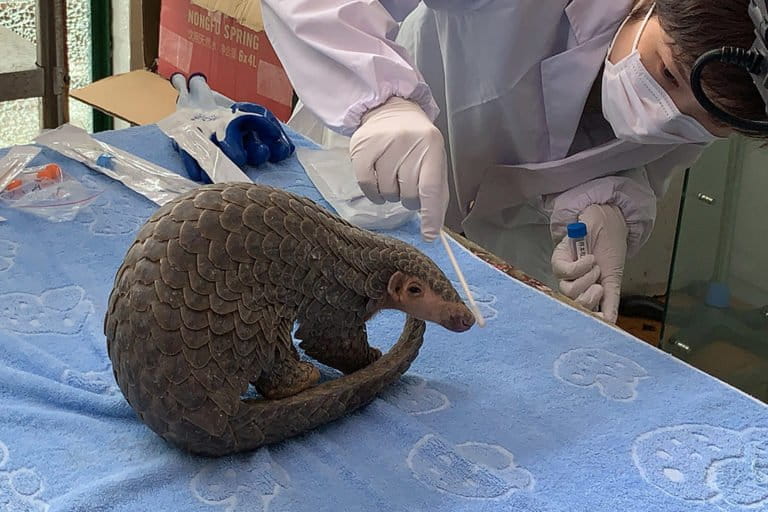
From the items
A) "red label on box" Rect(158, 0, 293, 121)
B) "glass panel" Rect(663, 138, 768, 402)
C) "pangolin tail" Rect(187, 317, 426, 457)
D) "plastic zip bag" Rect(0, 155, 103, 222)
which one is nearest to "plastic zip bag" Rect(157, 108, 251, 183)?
"plastic zip bag" Rect(0, 155, 103, 222)

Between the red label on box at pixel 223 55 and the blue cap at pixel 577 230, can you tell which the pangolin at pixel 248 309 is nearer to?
the blue cap at pixel 577 230

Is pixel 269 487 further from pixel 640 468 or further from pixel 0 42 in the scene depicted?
pixel 0 42

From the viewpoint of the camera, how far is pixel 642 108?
1.01 m

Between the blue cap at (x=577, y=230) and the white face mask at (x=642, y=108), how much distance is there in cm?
15

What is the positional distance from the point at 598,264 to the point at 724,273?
63cm

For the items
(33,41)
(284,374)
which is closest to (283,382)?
(284,374)

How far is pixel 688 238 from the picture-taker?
5.70 ft

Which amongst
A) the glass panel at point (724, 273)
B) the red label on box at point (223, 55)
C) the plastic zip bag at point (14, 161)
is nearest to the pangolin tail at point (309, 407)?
the plastic zip bag at point (14, 161)

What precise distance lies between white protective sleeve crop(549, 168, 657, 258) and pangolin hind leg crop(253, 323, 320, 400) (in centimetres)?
55

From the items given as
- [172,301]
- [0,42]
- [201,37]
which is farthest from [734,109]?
[0,42]

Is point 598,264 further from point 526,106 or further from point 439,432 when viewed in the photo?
point 439,432

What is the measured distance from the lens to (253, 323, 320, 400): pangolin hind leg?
79 centimetres

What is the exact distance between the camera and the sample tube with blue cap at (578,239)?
118 cm

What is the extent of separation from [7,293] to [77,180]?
0.29m
